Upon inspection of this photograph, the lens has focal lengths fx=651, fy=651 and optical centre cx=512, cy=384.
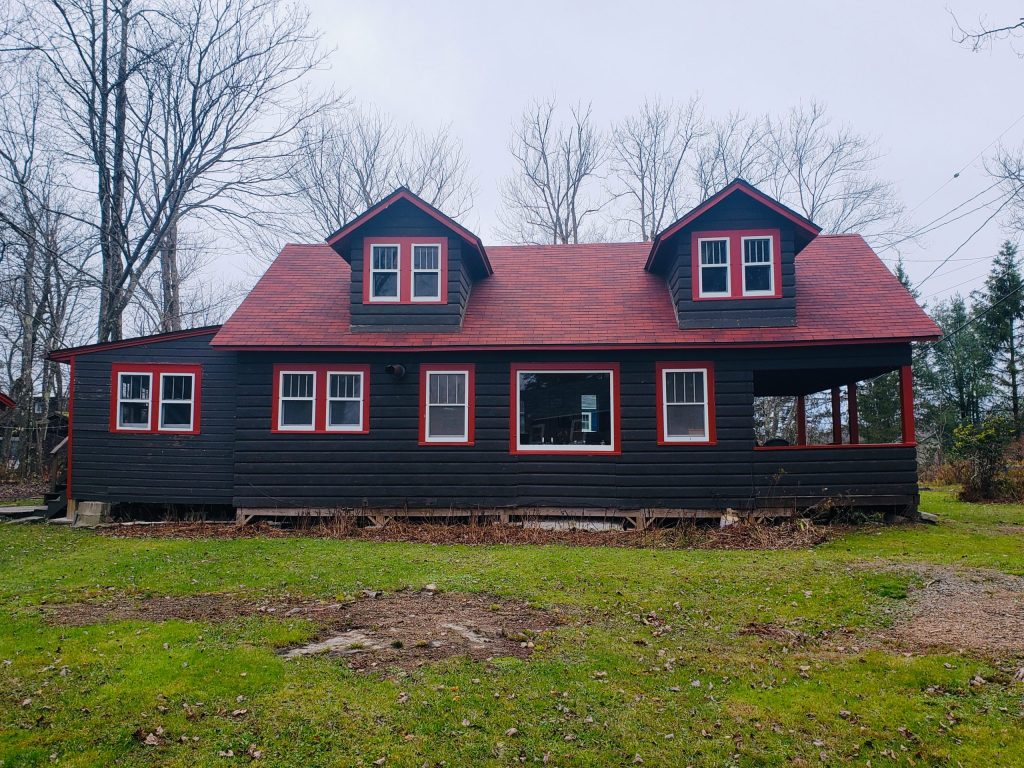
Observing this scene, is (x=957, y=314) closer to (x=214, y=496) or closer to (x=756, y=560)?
(x=756, y=560)

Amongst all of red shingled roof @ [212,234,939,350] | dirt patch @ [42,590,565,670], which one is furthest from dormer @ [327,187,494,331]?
dirt patch @ [42,590,565,670]

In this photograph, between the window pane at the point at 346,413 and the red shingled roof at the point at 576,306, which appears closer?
the red shingled roof at the point at 576,306

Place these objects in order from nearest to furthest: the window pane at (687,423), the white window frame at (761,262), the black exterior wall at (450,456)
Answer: the black exterior wall at (450,456), the window pane at (687,423), the white window frame at (761,262)

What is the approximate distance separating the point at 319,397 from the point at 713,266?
903cm

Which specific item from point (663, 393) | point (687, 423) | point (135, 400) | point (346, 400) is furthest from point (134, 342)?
point (687, 423)

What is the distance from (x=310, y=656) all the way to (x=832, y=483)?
36.3 ft

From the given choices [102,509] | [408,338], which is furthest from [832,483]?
[102,509]

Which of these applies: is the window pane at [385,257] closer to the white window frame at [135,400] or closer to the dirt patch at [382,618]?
the white window frame at [135,400]

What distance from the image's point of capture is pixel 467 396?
14.0 m

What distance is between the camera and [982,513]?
49.3ft

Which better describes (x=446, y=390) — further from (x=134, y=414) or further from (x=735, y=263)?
(x=134, y=414)

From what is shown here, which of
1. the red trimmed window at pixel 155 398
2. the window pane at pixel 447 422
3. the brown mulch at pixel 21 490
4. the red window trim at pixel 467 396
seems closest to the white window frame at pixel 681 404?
the red window trim at pixel 467 396

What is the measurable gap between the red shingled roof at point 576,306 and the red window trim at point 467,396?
1.75 ft

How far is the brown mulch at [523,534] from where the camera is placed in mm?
12094
